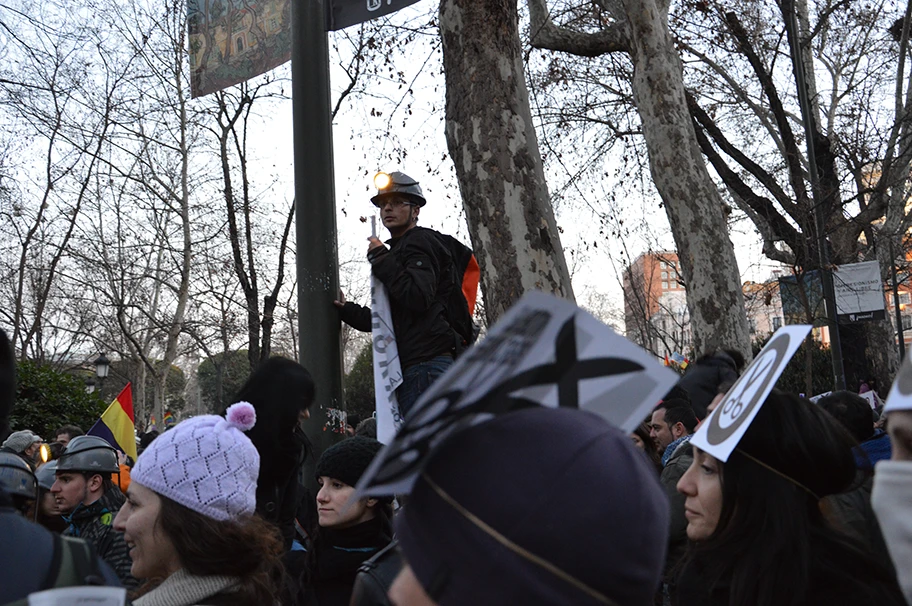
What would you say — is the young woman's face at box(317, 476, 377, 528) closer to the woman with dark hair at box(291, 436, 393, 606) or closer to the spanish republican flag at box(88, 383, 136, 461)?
the woman with dark hair at box(291, 436, 393, 606)

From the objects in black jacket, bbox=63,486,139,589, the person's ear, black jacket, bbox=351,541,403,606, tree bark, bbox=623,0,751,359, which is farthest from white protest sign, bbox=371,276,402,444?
tree bark, bbox=623,0,751,359

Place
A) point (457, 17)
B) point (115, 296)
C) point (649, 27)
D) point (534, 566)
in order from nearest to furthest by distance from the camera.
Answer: point (534, 566) → point (457, 17) → point (649, 27) → point (115, 296)

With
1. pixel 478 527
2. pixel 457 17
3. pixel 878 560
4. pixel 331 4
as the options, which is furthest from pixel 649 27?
pixel 478 527

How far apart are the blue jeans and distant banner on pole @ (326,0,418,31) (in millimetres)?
1863

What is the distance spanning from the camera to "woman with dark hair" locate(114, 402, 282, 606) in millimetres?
2420

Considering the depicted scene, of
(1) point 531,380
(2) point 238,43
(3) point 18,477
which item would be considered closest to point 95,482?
(3) point 18,477

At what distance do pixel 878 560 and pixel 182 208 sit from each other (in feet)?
64.3

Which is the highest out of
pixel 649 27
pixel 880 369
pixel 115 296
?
pixel 649 27

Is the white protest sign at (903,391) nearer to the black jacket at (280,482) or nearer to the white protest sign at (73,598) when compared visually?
the white protest sign at (73,598)

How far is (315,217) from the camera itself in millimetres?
4738

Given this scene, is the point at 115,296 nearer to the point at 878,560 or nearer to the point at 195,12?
the point at 195,12

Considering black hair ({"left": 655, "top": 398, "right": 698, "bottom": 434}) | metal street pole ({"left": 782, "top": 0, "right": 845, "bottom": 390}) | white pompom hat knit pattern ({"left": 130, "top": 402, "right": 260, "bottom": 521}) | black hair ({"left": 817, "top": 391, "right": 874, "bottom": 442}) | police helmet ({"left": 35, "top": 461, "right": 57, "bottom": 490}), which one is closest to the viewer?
white pompom hat knit pattern ({"left": 130, "top": 402, "right": 260, "bottom": 521})

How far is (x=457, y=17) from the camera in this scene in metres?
5.38

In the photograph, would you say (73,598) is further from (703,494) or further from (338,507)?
(338,507)
